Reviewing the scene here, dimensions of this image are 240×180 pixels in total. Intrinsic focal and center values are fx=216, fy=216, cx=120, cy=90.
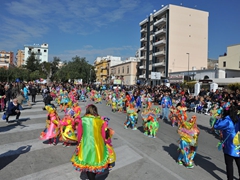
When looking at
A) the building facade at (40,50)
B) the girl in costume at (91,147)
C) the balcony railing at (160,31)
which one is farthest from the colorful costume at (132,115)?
the building facade at (40,50)

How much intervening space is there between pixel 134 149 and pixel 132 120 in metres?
2.74

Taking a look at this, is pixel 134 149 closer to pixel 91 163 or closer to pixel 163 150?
pixel 163 150

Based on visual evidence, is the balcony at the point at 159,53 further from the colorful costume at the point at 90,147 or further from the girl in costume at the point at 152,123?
the colorful costume at the point at 90,147

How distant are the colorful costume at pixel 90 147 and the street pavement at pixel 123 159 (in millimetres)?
1023

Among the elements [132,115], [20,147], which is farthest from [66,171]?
[132,115]

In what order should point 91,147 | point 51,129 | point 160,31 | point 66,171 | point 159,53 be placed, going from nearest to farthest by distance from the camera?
point 91,147
point 66,171
point 51,129
point 160,31
point 159,53

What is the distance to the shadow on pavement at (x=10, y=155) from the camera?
550cm

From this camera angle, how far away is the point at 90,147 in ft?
12.8

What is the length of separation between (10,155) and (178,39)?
1879 inches

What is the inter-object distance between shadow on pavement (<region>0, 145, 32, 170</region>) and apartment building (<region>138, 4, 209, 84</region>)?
43.7 metres

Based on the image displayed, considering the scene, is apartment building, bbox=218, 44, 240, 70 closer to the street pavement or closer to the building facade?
the street pavement

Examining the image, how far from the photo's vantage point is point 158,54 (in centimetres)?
5081

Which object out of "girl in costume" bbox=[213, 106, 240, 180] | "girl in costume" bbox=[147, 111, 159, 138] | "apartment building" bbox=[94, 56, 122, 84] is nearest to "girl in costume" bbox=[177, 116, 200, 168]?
"girl in costume" bbox=[213, 106, 240, 180]

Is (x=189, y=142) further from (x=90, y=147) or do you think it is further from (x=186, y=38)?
(x=186, y=38)
